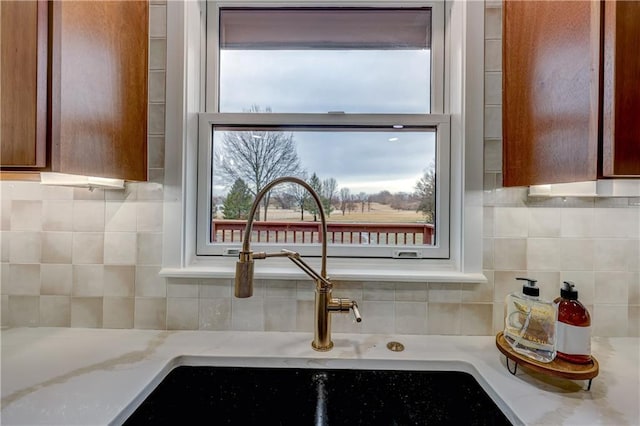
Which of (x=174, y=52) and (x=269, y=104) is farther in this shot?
(x=269, y=104)

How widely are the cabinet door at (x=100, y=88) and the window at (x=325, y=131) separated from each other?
225 millimetres

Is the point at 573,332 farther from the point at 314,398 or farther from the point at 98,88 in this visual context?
the point at 98,88

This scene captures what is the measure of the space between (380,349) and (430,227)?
485mm

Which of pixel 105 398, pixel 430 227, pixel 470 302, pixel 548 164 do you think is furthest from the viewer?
pixel 430 227

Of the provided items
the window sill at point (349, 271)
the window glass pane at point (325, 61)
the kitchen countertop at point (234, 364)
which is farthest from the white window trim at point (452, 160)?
the kitchen countertop at point (234, 364)

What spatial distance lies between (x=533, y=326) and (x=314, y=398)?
63 centimetres

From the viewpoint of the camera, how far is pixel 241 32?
114 centimetres

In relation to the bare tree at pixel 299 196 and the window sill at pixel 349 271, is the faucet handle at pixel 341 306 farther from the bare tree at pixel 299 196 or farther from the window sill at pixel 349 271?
the bare tree at pixel 299 196

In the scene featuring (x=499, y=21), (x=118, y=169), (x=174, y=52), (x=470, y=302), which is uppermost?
(x=499, y=21)

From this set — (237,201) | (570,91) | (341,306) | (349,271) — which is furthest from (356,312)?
(570,91)

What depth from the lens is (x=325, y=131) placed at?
3.67 ft

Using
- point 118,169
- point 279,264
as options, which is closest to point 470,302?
point 279,264

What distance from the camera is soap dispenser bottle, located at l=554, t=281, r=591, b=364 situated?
746 millimetres

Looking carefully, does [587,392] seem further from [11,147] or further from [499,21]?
[11,147]
